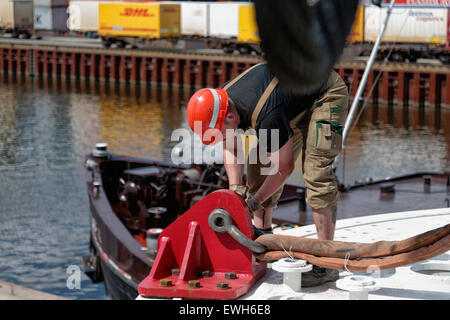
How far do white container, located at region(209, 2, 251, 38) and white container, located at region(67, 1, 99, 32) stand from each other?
11048mm

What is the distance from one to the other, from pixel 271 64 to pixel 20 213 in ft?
65.7

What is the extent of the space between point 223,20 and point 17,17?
2152 centimetres

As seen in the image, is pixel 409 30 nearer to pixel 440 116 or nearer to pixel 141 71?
pixel 440 116

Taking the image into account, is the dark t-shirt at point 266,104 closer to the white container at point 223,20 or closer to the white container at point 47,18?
the white container at point 223,20

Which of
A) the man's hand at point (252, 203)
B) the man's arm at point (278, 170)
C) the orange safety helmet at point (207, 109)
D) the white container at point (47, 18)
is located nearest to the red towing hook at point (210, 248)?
the man's hand at point (252, 203)

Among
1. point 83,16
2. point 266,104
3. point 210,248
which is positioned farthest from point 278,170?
point 83,16

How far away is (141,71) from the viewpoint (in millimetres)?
50844

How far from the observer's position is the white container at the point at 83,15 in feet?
205

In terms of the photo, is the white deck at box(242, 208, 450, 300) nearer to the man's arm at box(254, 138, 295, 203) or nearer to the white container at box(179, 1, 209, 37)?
the man's arm at box(254, 138, 295, 203)

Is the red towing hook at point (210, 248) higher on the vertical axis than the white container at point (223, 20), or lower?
lower

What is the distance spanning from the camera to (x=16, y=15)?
220ft

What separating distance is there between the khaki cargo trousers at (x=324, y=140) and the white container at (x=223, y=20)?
164ft

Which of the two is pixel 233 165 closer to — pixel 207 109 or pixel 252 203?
pixel 252 203

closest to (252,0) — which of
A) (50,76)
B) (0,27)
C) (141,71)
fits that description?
(141,71)
